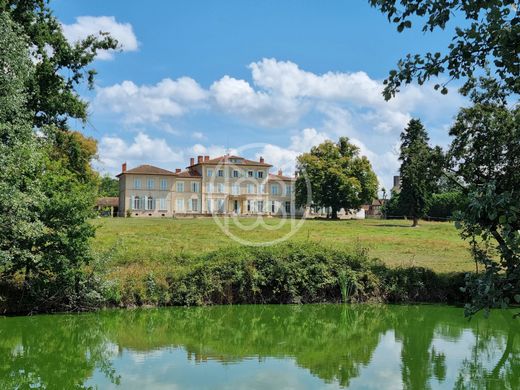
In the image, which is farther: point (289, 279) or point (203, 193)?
point (203, 193)

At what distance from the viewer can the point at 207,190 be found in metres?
68.2

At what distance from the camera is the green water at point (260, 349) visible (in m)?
9.34

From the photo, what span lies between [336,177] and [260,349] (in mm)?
46149

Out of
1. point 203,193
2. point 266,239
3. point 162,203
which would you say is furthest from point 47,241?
point 203,193

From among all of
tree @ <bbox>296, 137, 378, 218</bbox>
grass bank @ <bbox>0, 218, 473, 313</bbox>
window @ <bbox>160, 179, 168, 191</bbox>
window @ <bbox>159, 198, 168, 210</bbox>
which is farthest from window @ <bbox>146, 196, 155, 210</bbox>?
grass bank @ <bbox>0, 218, 473, 313</bbox>

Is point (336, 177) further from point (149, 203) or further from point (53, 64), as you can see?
point (53, 64)

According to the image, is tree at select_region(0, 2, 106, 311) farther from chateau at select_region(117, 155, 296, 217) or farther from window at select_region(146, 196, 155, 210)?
window at select_region(146, 196, 155, 210)

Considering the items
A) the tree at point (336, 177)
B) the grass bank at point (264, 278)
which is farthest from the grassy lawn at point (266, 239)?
the tree at point (336, 177)

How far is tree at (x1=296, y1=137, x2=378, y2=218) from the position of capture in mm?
57219

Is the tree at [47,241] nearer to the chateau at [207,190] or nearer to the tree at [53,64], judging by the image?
the tree at [53,64]

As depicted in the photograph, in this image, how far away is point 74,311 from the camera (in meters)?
15.6

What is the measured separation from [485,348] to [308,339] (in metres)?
4.00

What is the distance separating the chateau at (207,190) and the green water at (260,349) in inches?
1890

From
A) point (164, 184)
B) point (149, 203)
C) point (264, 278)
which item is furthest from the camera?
point (164, 184)
